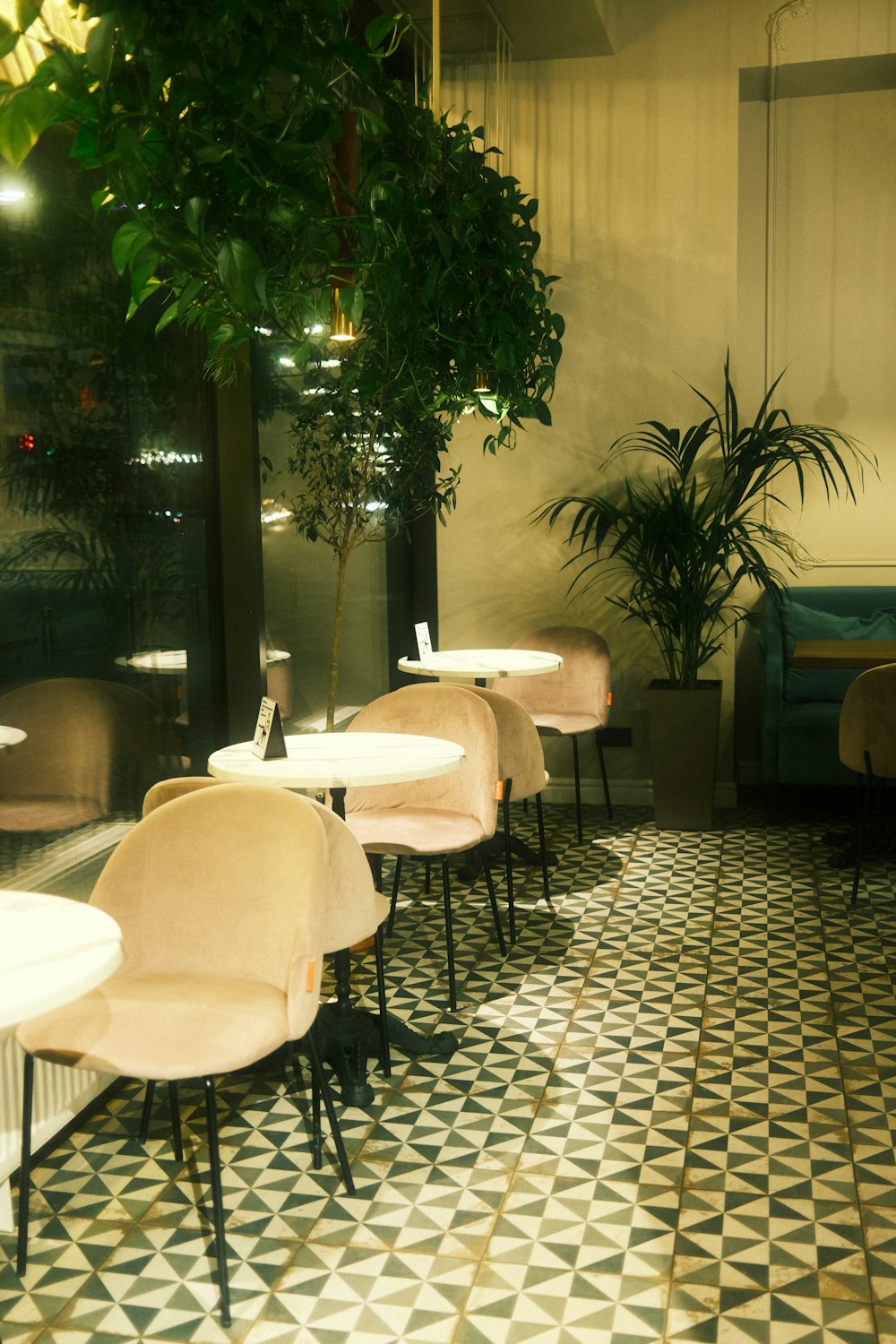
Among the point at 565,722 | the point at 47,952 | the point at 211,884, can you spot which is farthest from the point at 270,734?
the point at 565,722

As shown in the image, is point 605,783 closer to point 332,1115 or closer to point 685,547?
point 685,547

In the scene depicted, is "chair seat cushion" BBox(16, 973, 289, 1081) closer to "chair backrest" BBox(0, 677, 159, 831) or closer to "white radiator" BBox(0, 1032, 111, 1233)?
"white radiator" BBox(0, 1032, 111, 1233)

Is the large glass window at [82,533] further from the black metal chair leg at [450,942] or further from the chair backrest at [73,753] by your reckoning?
the black metal chair leg at [450,942]

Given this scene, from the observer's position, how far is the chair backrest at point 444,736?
389 centimetres

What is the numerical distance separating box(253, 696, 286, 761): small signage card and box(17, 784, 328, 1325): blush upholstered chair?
48 centimetres

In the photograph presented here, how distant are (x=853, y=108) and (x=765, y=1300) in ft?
19.5

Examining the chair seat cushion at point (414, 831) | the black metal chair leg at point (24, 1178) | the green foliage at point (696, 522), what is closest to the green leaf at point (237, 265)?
the black metal chair leg at point (24, 1178)

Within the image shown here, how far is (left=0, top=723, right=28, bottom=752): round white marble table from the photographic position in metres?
2.76

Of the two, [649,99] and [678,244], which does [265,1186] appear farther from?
[649,99]

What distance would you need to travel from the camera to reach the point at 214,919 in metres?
2.64

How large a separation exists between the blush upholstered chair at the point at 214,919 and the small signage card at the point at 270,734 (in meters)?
0.48

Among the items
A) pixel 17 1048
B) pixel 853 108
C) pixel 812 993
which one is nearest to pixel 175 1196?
pixel 17 1048

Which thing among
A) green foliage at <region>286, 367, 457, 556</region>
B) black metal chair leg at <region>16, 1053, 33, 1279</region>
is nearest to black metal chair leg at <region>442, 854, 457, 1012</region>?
green foliage at <region>286, 367, 457, 556</region>

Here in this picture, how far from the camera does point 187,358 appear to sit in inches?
151
